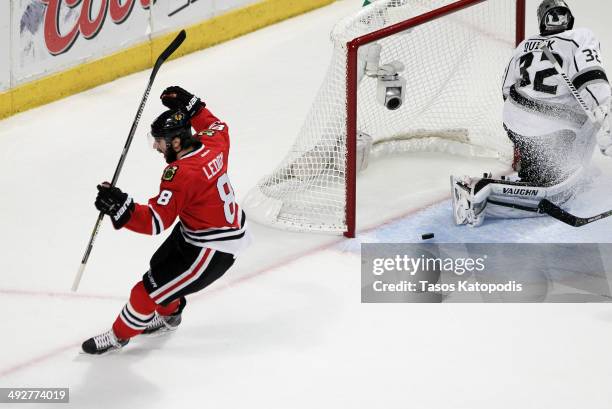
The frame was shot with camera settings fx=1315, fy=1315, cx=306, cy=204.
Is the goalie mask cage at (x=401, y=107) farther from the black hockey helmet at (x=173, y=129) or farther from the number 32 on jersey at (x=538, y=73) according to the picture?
the black hockey helmet at (x=173, y=129)

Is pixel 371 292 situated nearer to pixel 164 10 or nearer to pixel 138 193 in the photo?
pixel 138 193

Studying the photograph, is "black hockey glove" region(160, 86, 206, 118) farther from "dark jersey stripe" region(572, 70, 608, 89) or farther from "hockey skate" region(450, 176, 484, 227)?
"dark jersey stripe" region(572, 70, 608, 89)

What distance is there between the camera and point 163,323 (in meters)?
4.89

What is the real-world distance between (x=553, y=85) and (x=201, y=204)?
1.91 metres

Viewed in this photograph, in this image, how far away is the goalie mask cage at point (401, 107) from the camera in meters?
5.68

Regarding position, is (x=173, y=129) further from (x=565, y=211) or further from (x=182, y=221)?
(x=565, y=211)

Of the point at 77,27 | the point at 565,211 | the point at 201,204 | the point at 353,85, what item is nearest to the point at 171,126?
the point at 201,204

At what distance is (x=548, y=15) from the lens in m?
5.67

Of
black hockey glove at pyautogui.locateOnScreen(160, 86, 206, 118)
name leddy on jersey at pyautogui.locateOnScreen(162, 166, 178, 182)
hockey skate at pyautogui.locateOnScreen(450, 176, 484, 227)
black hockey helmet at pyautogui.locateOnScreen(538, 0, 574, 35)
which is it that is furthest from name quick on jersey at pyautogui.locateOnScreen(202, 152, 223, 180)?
black hockey helmet at pyautogui.locateOnScreen(538, 0, 574, 35)

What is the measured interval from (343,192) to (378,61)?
0.63m

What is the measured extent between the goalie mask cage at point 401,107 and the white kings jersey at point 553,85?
0.41m

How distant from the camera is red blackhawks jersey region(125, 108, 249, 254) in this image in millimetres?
4375

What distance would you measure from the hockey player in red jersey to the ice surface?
0.23m

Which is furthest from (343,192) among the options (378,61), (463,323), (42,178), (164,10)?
(164,10)
